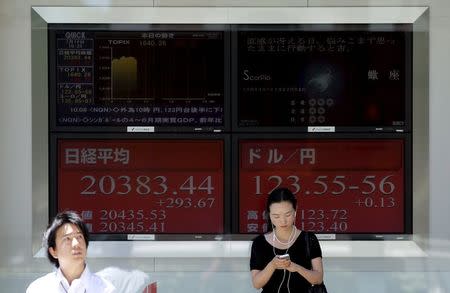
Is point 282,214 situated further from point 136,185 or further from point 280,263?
point 136,185

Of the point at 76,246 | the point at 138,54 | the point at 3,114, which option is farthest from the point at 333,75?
the point at 76,246

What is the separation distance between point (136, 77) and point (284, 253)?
2.46 m

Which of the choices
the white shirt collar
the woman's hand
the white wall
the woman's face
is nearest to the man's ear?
the white shirt collar

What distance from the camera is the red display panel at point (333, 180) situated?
7051 millimetres

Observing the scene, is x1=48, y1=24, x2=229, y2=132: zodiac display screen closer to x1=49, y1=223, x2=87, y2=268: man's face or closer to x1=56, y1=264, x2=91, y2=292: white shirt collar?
x1=49, y1=223, x2=87, y2=268: man's face

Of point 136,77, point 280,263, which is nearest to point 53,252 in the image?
point 280,263

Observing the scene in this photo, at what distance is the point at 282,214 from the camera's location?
5.16m

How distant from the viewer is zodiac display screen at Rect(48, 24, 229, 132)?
6996 millimetres

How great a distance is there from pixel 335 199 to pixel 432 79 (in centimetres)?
126

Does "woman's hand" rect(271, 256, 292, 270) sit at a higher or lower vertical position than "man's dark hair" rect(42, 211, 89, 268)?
lower

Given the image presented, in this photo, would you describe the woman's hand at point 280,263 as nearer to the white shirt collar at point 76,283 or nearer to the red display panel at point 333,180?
the white shirt collar at point 76,283

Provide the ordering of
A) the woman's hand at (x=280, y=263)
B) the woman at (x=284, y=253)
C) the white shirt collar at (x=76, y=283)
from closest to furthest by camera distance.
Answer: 1. the white shirt collar at (x=76, y=283)
2. the woman's hand at (x=280, y=263)
3. the woman at (x=284, y=253)


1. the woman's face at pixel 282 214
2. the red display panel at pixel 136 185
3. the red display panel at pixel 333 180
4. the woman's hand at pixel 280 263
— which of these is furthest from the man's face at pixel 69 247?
the red display panel at pixel 333 180

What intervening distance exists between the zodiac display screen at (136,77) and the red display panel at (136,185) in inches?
9.2
